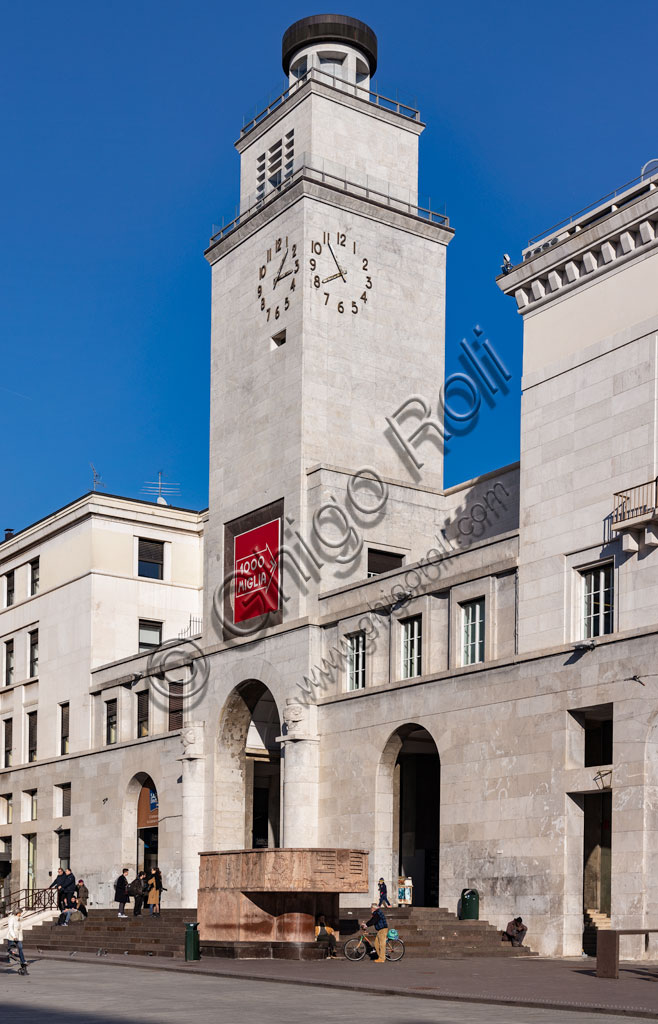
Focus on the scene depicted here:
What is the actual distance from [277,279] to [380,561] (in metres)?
11.7

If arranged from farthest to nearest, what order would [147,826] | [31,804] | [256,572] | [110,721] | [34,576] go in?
[34,576] < [31,804] < [110,721] < [147,826] < [256,572]

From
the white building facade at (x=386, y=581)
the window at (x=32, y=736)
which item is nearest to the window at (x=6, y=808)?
the white building facade at (x=386, y=581)

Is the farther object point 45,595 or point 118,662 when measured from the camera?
point 45,595

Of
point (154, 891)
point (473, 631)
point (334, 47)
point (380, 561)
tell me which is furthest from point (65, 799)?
point (334, 47)

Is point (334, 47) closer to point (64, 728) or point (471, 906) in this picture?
point (64, 728)

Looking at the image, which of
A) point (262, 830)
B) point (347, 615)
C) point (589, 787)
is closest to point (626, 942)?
point (589, 787)

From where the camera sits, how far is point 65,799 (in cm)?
6278

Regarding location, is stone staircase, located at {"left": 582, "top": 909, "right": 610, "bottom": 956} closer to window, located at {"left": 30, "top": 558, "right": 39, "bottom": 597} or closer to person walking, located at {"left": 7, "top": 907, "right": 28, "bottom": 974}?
person walking, located at {"left": 7, "top": 907, "right": 28, "bottom": 974}

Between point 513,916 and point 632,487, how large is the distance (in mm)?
12259

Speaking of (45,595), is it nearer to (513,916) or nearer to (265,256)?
(265,256)

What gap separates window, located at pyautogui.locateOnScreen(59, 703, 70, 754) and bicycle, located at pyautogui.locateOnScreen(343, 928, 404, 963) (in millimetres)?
32507

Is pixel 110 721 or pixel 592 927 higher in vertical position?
pixel 110 721

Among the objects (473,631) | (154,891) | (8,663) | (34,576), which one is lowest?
(154,891)

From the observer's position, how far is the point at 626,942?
3241 centimetres
